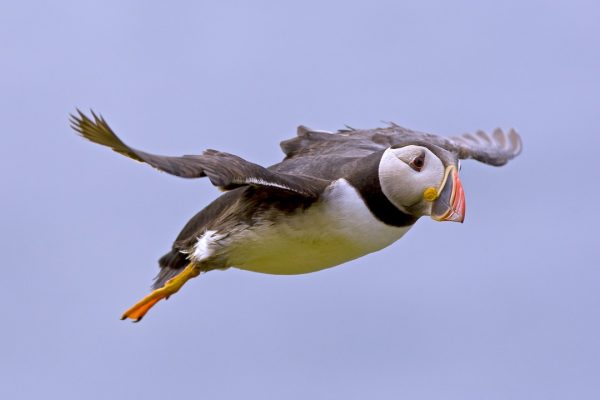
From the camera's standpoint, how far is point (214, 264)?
12.5 m

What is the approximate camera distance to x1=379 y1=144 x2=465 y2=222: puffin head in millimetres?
11820

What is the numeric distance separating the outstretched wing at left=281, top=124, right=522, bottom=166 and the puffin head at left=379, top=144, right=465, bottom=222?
141 centimetres

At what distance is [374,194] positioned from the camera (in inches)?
478

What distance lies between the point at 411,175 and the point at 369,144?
8.06ft

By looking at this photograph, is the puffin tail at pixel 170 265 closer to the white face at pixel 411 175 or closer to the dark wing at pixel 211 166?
the dark wing at pixel 211 166

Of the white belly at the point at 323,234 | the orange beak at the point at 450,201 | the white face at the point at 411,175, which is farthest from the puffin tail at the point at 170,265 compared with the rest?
the orange beak at the point at 450,201

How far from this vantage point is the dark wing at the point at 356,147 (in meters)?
13.4

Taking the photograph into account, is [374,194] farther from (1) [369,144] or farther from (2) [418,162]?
(1) [369,144]

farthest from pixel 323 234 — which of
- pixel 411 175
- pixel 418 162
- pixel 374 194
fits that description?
pixel 418 162

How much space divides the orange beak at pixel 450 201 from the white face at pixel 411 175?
57 mm

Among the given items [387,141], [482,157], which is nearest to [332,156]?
[387,141]

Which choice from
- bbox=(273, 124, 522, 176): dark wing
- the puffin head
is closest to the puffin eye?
the puffin head

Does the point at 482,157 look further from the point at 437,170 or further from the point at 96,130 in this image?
the point at 96,130

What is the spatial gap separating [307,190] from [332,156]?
1.58 metres
